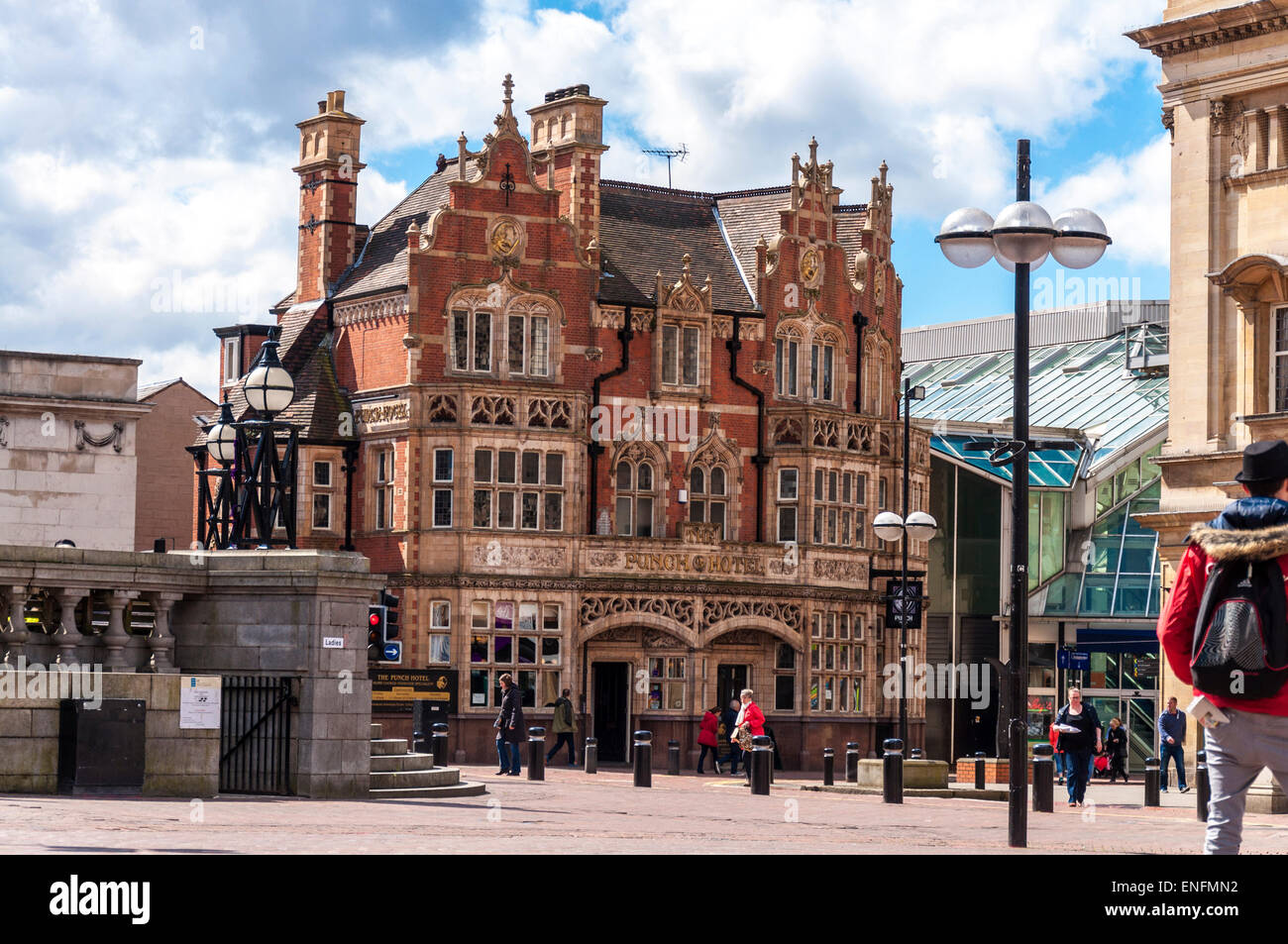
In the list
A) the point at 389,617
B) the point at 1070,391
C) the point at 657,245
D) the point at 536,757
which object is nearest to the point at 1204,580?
the point at 389,617

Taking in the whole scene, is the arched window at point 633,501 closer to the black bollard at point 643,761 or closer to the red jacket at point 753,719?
the black bollard at point 643,761

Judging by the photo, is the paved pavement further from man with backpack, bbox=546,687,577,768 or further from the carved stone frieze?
the carved stone frieze

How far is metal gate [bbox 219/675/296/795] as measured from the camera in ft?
73.7

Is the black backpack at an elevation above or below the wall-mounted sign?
above

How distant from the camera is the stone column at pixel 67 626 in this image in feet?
68.6

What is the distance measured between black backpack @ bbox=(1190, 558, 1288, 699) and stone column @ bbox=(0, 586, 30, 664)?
43.2ft

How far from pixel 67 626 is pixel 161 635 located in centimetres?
126

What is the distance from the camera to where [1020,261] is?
62.7ft

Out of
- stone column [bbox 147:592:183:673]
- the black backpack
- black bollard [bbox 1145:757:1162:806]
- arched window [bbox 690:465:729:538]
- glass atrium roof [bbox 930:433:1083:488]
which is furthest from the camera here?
→ glass atrium roof [bbox 930:433:1083:488]

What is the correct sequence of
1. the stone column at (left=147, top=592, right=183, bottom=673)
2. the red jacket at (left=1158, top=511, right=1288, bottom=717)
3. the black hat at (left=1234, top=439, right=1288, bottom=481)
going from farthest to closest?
1. the stone column at (left=147, top=592, right=183, bottom=673)
2. the black hat at (left=1234, top=439, right=1288, bottom=481)
3. the red jacket at (left=1158, top=511, right=1288, bottom=717)

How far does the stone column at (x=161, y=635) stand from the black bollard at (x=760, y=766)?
1210 cm

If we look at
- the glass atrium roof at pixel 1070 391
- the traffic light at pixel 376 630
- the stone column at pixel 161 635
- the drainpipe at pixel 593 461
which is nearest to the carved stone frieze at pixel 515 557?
the drainpipe at pixel 593 461

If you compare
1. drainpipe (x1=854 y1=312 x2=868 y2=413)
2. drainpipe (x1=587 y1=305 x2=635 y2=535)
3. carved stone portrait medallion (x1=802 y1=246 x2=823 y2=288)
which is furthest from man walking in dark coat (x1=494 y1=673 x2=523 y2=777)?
carved stone portrait medallion (x1=802 y1=246 x2=823 y2=288)
